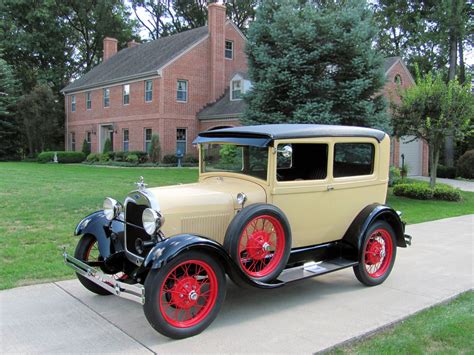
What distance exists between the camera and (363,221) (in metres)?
5.05

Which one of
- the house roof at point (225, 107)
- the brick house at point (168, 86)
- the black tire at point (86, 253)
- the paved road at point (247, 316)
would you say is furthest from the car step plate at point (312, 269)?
the brick house at point (168, 86)

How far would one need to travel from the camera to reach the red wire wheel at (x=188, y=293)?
3710 mm

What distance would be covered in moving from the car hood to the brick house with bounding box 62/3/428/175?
1943 cm

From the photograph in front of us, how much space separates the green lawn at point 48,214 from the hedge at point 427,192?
1.32 feet

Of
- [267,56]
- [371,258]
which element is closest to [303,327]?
[371,258]

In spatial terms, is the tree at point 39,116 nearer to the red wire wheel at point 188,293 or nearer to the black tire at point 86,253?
the black tire at point 86,253

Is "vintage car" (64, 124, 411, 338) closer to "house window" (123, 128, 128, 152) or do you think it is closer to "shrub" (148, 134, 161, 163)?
"shrub" (148, 134, 161, 163)

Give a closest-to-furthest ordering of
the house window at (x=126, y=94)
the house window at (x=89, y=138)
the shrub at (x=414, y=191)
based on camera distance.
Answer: the shrub at (x=414, y=191) < the house window at (x=126, y=94) < the house window at (x=89, y=138)

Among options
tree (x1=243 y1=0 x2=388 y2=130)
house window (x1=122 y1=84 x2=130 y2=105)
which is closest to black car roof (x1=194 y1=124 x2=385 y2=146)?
tree (x1=243 y1=0 x2=388 y2=130)

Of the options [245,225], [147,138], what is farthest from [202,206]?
[147,138]

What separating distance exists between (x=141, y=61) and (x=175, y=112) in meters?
5.03

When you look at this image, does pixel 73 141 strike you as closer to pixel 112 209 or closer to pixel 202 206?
pixel 112 209

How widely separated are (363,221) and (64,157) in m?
27.5

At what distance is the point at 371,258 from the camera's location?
17.4 feet
